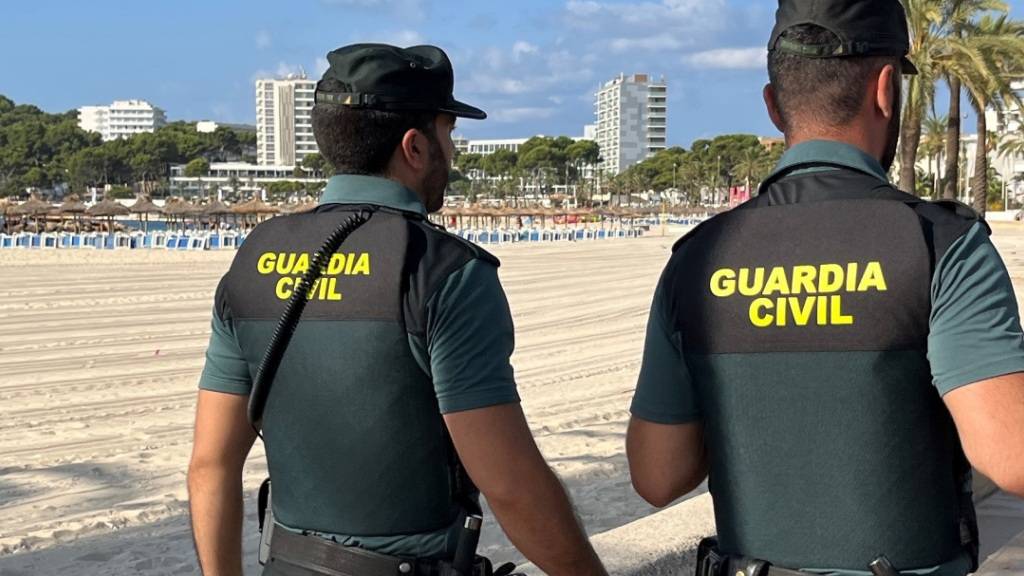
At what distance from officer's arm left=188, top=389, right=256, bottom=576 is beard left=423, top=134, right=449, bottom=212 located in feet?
1.75

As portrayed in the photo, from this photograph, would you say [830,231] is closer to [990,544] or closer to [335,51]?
[335,51]

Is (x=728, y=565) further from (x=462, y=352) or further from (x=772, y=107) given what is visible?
(x=772, y=107)

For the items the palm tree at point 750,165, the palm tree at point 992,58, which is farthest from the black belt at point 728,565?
the palm tree at point 750,165

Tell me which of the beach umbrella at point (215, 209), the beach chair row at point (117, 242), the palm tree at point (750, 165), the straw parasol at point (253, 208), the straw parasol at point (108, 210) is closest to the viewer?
the beach chair row at point (117, 242)

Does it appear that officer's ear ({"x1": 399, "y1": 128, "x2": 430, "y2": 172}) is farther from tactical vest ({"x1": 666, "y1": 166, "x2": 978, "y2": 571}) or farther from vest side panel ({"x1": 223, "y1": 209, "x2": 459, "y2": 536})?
tactical vest ({"x1": 666, "y1": 166, "x2": 978, "y2": 571})

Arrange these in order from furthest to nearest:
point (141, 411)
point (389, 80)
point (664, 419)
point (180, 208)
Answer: point (180, 208) < point (141, 411) < point (389, 80) < point (664, 419)

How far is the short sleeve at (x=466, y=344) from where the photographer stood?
65.4 inches

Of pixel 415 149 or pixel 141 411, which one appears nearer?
pixel 415 149

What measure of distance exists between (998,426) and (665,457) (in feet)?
1.77

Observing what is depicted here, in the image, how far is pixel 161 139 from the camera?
136000 millimetres

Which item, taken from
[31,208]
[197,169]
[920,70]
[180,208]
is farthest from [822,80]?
[197,169]

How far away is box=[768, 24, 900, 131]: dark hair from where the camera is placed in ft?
5.22

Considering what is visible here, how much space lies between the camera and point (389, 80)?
71.9 inches

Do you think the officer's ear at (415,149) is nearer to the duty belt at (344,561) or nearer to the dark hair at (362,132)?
the dark hair at (362,132)
